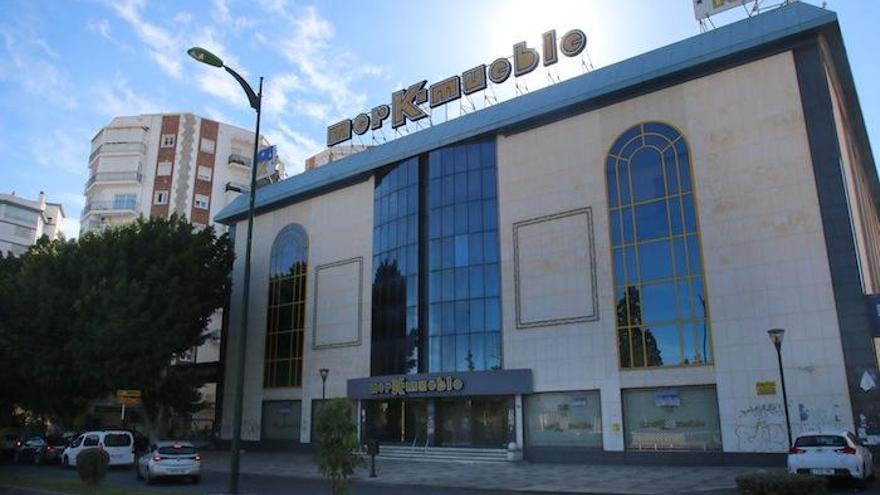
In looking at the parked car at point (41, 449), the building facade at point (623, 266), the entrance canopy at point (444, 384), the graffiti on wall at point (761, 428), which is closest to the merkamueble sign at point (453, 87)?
the building facade at point (623, 266)

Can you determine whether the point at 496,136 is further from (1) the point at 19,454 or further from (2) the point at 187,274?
(1) the point at 19,454

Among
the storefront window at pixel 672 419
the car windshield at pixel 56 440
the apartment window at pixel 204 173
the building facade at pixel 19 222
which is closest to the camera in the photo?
the storefront window at pixel 672 419

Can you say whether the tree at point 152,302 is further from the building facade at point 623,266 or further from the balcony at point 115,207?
the balcony at point 115,207

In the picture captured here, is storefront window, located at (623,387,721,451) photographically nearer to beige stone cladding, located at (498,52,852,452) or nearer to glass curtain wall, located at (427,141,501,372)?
beige stone cladding, located at (498,52,852,452)

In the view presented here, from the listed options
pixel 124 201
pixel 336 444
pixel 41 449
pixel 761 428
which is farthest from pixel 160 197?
pixel 336 444

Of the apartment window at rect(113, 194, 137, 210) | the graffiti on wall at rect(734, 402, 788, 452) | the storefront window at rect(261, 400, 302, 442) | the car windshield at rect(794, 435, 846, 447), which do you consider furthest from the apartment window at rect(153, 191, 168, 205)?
the car windshield at rect(794, 435, 846, 447)

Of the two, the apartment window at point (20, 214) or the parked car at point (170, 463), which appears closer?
the parked car at point (170, 463)

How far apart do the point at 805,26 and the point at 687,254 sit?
9789 millimetres

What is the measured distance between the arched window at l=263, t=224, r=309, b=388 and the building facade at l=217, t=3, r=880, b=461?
0.96 meters

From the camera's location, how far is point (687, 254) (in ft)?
93.9

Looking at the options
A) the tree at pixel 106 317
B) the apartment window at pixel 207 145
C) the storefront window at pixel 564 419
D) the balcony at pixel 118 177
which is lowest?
the storefront window at pixel 564 419

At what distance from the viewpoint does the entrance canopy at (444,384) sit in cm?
3216

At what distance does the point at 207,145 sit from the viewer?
220 ft

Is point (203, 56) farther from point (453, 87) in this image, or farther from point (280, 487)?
point (453, 87)
